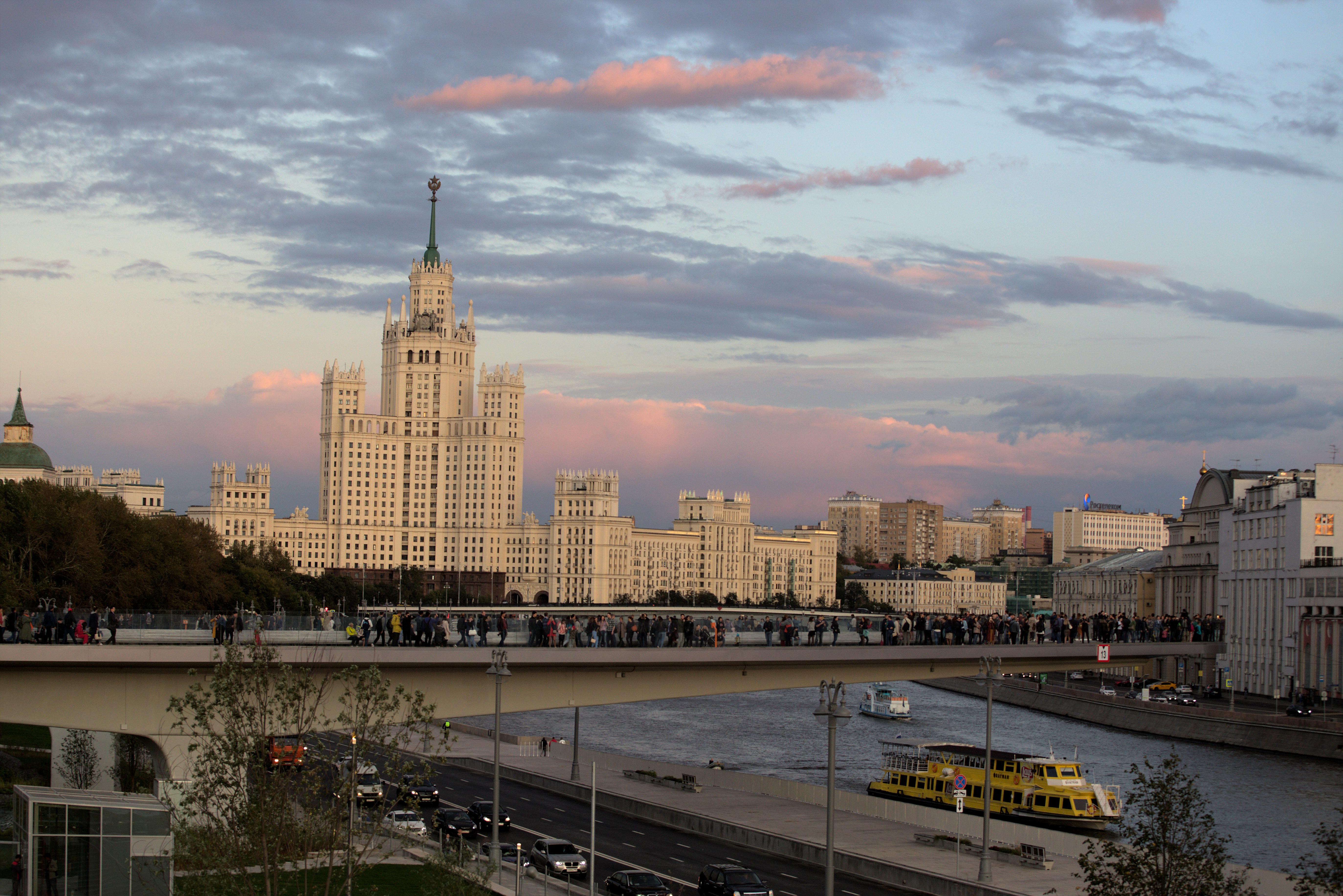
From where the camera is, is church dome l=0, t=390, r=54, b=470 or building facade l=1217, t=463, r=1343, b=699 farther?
church dome l=0, t=390, r=54, b=470

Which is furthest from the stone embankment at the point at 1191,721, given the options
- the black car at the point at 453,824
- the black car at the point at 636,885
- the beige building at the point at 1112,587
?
the black car at the point at 636,885

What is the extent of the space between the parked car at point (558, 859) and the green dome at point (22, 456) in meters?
146

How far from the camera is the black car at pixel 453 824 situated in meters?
38.8

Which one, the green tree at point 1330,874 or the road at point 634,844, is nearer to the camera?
the green tree at point 1330,874

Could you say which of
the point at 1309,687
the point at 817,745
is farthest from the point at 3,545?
the point at 1309,687

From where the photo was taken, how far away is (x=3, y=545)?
7062 centimetres

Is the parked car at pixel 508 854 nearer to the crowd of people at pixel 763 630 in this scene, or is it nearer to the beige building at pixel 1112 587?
the crowd of people at pixel 763 630

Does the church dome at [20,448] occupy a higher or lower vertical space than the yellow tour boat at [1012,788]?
higher

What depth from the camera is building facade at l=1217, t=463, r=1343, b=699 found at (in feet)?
257

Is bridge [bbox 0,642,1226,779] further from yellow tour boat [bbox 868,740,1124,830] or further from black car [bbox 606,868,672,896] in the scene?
black car [bbox 606,868,672,896]

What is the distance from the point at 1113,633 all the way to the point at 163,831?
34.0 m

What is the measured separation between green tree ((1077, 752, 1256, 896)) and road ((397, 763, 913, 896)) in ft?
37.4

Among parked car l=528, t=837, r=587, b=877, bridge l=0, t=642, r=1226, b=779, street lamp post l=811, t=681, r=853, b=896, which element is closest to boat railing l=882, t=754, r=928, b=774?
bridge l=0, t=642, r=1226, b=779

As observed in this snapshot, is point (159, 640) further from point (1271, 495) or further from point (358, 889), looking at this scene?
point (1271, 495)
